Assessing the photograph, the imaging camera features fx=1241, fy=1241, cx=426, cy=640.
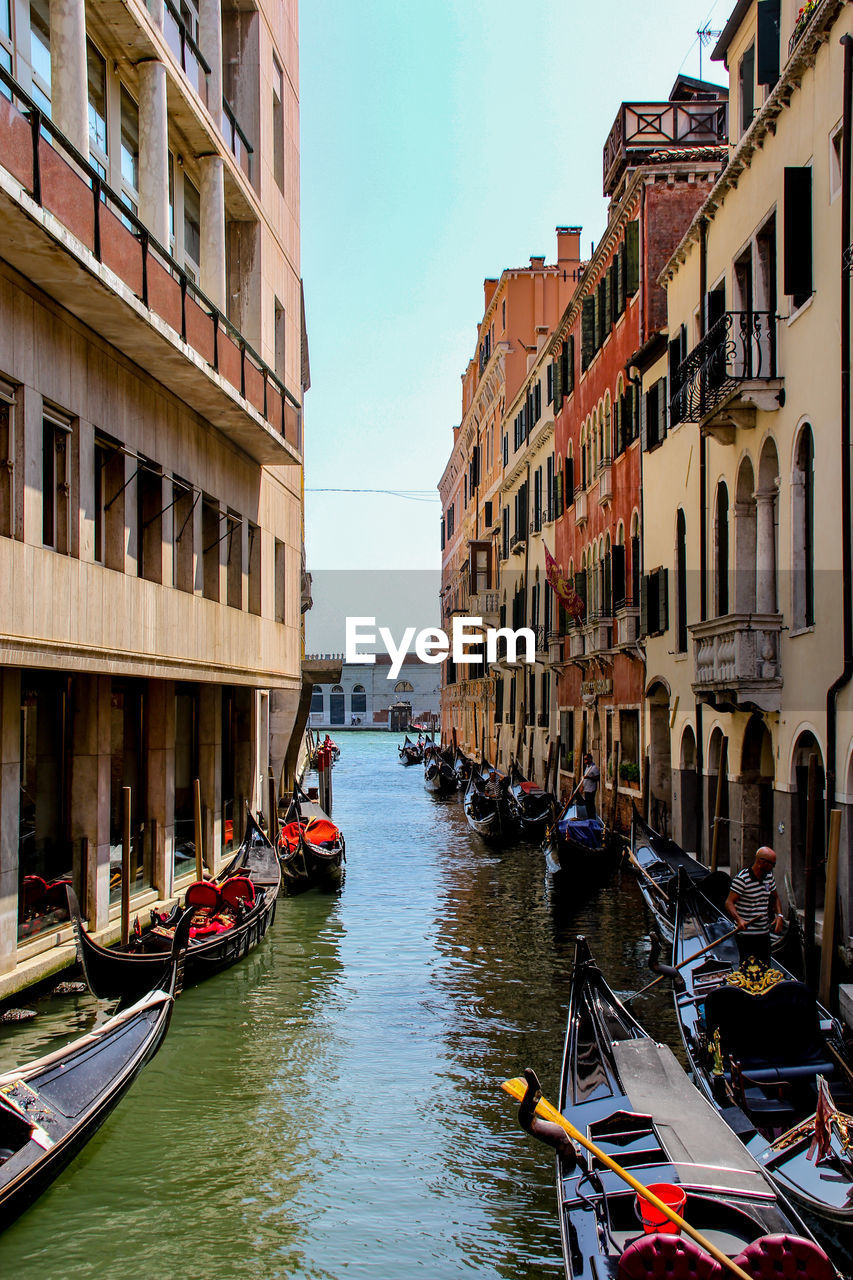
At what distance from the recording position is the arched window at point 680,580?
14805 millimetres

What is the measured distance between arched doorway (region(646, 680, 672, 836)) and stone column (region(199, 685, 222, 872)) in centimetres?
576

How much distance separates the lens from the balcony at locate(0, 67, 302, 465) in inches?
307

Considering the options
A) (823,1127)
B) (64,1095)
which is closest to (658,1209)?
(823,1127)

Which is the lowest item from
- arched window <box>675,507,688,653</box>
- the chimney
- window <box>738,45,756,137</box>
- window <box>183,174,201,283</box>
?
arched window <box>675,507,688,653</box>

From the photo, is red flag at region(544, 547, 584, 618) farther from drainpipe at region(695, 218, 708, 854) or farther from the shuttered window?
the shuttered window

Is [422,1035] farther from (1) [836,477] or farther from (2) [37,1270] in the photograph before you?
(1) [836,477]

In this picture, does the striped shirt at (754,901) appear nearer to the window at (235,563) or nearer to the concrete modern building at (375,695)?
the window at (235,563)

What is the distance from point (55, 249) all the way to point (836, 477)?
578 centimetres

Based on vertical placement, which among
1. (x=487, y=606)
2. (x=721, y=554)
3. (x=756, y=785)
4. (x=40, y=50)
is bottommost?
(x=756, y=785)

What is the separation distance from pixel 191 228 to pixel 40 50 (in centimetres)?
497

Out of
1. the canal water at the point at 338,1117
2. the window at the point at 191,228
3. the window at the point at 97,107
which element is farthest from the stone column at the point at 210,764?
the window at the point at 97,107

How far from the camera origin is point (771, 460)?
11508 millimetres

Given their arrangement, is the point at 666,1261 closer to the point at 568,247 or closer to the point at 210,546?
the point at 210,546

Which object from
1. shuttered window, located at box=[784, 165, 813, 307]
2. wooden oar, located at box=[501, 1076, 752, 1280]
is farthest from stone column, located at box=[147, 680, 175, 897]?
wooden oar, located at box=[501, 1076, 752, 1280]
